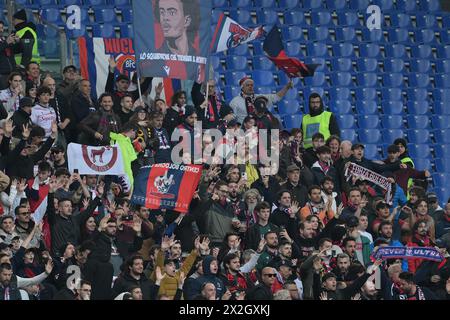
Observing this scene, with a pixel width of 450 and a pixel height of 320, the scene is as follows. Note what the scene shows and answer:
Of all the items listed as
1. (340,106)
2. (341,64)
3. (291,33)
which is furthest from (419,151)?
(291,33)

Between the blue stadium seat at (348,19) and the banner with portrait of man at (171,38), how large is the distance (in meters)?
6.85

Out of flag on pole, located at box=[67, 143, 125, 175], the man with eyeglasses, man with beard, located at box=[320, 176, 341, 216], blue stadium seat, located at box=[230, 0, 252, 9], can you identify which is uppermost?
blue stadium seat, located at box=[230, 0, 252, 9]

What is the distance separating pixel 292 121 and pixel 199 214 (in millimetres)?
6594

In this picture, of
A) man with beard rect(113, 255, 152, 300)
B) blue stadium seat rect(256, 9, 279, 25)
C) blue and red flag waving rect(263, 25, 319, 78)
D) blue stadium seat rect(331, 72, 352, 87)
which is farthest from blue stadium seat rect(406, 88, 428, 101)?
man with beard rect(113, 255, 152, 300)

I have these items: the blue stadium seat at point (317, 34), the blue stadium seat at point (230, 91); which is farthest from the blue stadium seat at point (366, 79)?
the blue stadium seat at point (230, 91)

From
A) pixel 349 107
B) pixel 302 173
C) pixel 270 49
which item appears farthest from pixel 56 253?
pixel 349 107

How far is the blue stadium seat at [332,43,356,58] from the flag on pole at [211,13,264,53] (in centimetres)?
473

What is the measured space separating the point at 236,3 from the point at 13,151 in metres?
8.86

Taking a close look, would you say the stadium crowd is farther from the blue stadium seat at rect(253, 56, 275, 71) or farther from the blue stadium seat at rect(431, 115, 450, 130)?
the blue stadium seat at rect(431, 115, 450, 130)

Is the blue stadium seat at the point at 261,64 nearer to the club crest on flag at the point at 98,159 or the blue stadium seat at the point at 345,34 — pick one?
the blue stadium seat at the point at 345,34

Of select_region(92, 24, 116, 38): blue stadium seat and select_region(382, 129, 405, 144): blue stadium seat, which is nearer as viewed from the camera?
select_region(92, 24, 116, 38): blue stadium seat

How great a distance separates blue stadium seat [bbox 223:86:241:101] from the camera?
25.3 metres

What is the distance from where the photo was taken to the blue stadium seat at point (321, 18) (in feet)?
89.5
